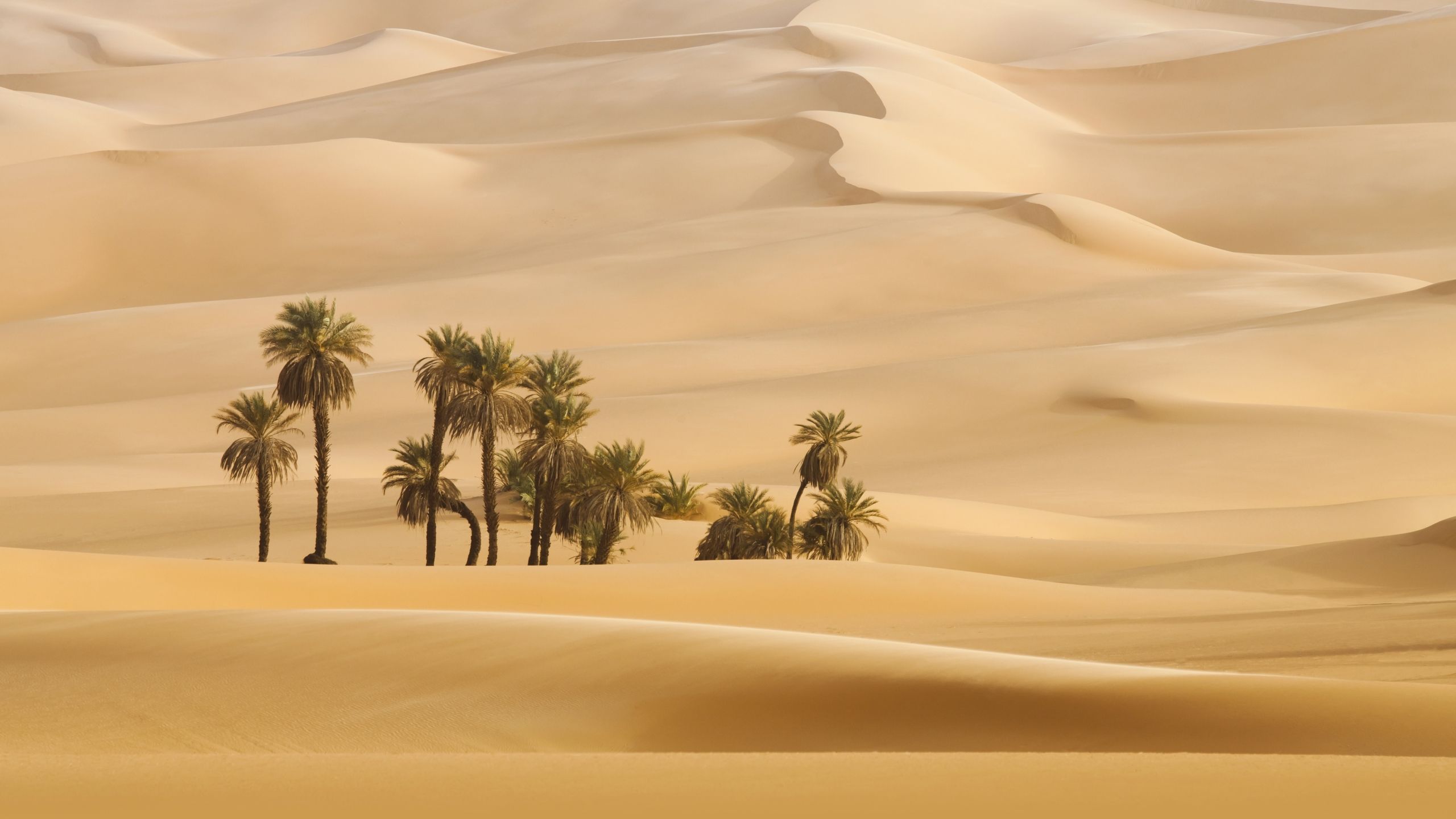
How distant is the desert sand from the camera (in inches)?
320

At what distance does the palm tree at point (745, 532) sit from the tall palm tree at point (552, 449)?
265cm

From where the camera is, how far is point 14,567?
16.9 metres

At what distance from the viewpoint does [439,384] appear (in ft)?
101

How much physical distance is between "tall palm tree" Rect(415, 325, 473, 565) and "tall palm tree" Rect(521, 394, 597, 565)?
1.79 meters

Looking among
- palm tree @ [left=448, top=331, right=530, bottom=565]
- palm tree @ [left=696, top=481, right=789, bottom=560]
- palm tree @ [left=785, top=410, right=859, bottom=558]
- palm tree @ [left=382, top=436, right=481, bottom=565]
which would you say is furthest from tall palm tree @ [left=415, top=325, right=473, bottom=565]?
palm tree @ [left=785, top=410, right=859, bottom=558]

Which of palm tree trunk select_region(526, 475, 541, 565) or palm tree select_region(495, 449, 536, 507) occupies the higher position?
palm tree select_region(495, 449, 536, 507)

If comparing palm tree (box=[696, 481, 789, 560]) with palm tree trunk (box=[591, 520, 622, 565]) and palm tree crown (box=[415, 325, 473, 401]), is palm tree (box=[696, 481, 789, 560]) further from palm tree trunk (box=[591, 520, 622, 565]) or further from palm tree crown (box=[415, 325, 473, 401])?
palm tree crown (box=[415, 325, 473, 401])

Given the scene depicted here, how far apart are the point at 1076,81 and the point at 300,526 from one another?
80.2 metres

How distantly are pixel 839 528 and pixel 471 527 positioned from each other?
Answer: 7.57m

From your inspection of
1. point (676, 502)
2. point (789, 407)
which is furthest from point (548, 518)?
point (789, 407)

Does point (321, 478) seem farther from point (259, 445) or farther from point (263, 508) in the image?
point (259, 445)

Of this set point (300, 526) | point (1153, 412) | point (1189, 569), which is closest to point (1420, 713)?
point (1189, 569)

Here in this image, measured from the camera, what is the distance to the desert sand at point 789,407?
26.7ft

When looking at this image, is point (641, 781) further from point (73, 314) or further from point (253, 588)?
point (73, 314)
